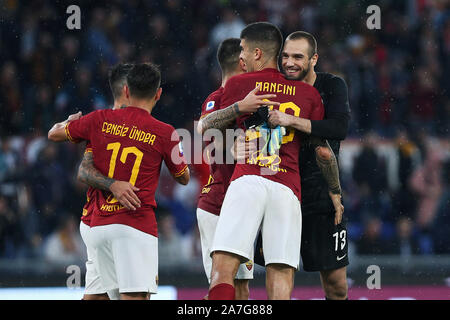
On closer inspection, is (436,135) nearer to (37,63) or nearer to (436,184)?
(436,184)

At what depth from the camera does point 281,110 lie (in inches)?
180

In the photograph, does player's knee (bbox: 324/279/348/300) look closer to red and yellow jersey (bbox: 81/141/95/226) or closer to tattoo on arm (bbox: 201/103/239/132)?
tattoo on arm (bbox: 201/103/239/132)

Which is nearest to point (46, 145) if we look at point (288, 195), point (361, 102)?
point (361, 102)

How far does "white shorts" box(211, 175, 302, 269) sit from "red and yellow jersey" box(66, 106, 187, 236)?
53 cm

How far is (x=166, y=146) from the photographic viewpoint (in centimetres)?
474

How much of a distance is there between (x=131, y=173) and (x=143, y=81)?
57 cm

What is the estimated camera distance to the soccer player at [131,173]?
15.1 ft

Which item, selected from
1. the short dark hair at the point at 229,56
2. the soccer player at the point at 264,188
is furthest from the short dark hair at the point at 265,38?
the short dark hair at the point at 229,56

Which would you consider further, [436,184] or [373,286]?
[436,184]

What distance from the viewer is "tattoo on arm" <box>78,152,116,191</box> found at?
15.3 ft

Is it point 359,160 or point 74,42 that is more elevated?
point 74,42

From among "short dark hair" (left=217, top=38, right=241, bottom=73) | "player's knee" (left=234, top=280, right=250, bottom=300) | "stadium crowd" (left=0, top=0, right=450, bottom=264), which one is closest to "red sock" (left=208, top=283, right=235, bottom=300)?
"player's knee" (left=234, top=280, right=250, bottom=300)

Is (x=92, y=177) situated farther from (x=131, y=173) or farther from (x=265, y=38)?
(x=265, y=38)

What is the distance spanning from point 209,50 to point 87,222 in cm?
649
